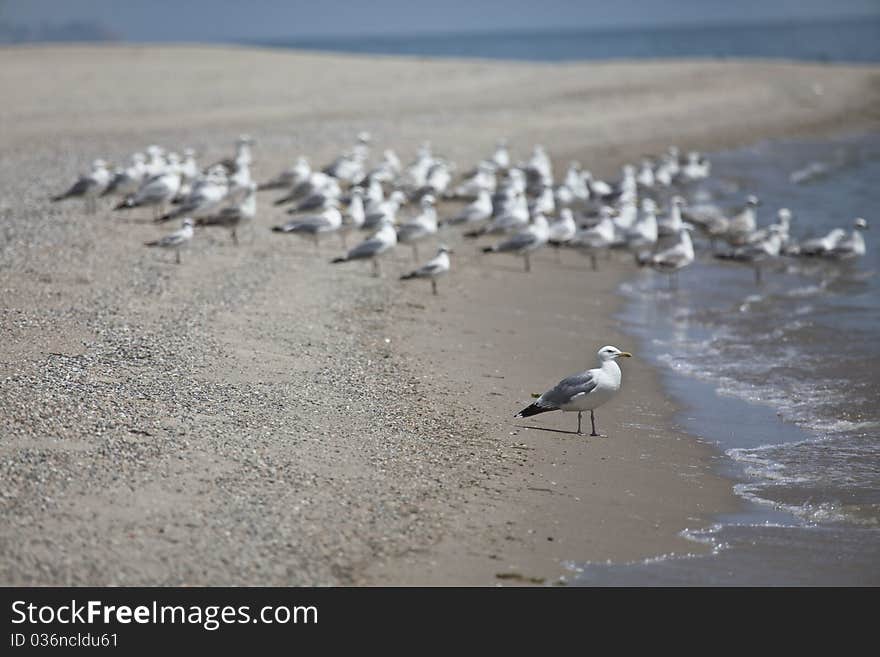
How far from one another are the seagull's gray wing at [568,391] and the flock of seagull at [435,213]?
515 centimetres

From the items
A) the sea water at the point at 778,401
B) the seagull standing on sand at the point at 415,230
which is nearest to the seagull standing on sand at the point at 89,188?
the seagull standing on sand at the point at 415,230

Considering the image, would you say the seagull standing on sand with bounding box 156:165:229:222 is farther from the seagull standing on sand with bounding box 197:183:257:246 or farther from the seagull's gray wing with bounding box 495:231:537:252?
the seagull's gray wing with bounding box 495:231:537:252

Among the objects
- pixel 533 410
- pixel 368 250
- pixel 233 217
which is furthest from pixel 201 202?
pixel 533 410

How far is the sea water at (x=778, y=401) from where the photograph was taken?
7.05 m

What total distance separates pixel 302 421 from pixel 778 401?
4311 millimetres

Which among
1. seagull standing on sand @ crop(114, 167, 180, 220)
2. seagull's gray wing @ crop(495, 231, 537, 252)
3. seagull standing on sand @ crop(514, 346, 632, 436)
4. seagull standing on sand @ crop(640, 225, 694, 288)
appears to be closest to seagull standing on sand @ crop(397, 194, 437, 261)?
seagull's gray wing @ crop(495, 231, 537, 252)

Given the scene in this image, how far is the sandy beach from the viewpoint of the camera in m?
6.70

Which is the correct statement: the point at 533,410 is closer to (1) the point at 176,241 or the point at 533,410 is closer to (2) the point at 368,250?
(2) the point at 368,250

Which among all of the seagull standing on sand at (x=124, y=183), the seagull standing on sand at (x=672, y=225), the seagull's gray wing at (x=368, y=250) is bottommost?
the seagull standing on sand at (x=672, y=225)

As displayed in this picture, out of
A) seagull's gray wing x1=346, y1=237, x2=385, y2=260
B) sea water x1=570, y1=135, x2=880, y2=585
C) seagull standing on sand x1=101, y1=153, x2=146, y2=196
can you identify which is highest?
seagull standing on sand x1=101, y1=153, x2=146, y2=196

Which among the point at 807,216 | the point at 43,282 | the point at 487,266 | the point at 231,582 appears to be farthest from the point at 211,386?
the point at 807,216

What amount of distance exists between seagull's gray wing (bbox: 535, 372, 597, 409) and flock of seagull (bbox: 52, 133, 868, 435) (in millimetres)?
5148

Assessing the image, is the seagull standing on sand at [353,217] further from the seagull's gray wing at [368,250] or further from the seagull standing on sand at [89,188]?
the seagull standing on sand at [89,188]

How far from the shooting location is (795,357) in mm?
12148
